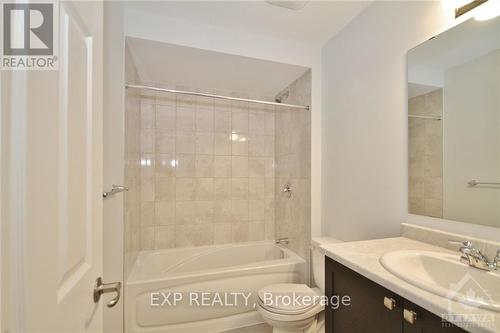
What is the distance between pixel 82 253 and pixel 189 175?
1951mm

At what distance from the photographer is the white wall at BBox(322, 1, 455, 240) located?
50.2 inches

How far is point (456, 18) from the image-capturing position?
3.41 ft

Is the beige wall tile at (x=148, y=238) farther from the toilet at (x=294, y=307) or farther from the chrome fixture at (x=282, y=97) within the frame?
the chrome fixture at (x=282, y=97)

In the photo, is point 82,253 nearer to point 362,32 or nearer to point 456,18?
point 456,18

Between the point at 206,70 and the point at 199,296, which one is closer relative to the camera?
the point at 199,296

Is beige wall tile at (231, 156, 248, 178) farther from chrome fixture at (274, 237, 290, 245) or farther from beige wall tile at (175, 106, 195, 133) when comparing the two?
chrome fixture at (274, 237, 290, 245)

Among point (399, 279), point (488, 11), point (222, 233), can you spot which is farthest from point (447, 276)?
point (222, 233)

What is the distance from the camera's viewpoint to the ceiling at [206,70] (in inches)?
69.9

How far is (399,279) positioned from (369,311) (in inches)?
7.9

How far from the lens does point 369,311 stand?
81 centimetres

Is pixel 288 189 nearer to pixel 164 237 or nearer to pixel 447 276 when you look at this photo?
pixel 164 237

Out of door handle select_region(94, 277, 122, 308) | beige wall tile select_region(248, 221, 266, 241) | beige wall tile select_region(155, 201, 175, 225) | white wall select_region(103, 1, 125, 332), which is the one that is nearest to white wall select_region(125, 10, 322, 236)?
white wall select_region(103, 1, 125, 332)

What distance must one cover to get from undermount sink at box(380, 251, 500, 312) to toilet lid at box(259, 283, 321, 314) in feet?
2.66

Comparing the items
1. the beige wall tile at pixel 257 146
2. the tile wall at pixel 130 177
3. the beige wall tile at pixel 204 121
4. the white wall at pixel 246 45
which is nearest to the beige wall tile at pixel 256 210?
the beige wall tile at pixel 257 146
